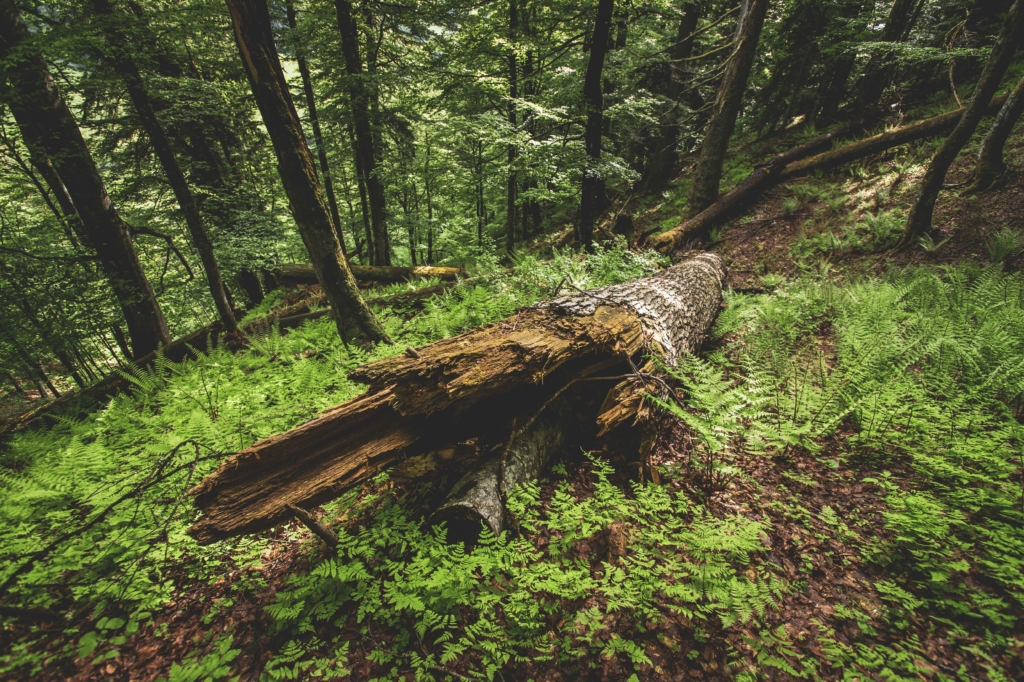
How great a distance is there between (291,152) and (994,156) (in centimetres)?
1193

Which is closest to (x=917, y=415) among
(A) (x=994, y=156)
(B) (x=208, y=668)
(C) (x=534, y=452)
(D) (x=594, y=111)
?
(C) (x=534, y=452)

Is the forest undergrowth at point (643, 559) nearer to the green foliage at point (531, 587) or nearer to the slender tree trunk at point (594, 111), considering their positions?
the green foliage at point (531, 587)

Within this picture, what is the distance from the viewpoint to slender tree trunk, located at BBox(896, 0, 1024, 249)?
17.0 ft

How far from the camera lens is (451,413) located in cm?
325

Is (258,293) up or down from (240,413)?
down

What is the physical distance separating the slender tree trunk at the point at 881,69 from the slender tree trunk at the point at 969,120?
253 inches

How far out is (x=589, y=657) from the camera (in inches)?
83.4

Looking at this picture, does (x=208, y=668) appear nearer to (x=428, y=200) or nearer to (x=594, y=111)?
(x=594, y=111)

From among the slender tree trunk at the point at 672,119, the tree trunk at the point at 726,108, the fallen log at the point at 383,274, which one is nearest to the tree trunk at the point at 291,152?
the fallen log at the point at 383,274

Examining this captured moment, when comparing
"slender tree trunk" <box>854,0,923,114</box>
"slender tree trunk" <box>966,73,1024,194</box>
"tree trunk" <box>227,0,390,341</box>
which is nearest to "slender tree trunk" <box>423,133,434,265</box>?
"tree trunk" <box>227,0,390,341</box>

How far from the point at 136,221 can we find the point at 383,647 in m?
17.6

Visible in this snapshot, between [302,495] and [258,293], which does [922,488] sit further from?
[258,293]

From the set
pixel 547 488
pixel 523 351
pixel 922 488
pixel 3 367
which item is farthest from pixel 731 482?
pixel 3 367

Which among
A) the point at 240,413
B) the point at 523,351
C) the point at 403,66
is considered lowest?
the point at 240,413
